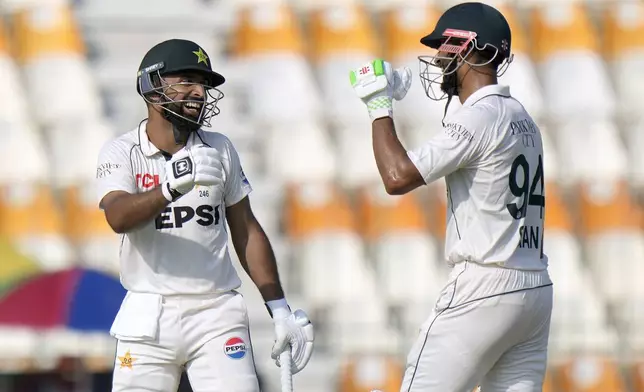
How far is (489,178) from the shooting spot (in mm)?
4453

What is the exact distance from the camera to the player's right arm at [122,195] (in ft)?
14.3

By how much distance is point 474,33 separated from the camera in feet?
14.9

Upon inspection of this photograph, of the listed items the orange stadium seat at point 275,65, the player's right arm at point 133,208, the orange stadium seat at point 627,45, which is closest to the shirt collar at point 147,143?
the player's right arm at point 133,208

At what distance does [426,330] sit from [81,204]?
856 cm

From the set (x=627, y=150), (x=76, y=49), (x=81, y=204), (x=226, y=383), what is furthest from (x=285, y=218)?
(x=226, y=383)

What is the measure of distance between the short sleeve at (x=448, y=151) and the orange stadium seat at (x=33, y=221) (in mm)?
8220

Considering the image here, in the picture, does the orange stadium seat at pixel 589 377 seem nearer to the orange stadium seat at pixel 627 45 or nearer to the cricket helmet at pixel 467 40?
the orange stadium seat at pixel 627 45

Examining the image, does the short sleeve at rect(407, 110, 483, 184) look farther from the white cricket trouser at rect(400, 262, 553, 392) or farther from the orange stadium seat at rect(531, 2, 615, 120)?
the orange stadium seat at rect(531, 2, 615, 120)

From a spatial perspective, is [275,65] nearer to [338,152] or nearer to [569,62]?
[338,152]

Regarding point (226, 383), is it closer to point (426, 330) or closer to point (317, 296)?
point (426, 330)

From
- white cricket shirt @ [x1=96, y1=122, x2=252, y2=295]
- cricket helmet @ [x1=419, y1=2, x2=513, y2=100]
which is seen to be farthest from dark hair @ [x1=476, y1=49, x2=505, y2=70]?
white cricket shirt @ [x1=96, y1=122, x2=252, y2=295]

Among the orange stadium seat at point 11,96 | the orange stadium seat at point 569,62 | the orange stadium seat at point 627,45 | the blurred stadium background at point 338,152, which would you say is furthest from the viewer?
the orange stadium seat at point 627,45

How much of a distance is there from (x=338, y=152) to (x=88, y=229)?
284 cm

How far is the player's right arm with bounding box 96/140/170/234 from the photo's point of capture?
14.3ft
